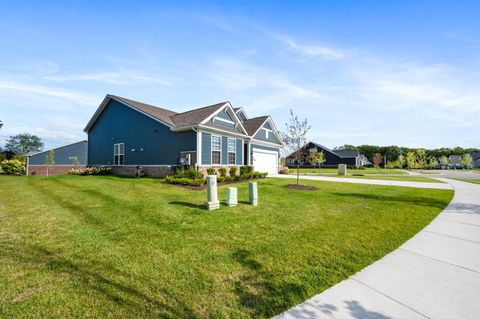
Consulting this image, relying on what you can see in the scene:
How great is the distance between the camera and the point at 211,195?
7336 mm

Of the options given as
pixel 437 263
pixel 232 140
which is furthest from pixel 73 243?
pixel 232 140

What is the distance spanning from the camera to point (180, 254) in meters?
4.11

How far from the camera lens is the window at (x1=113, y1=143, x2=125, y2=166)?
771 inches

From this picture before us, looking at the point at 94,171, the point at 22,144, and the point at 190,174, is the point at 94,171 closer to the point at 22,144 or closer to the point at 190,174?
the point at 190,174

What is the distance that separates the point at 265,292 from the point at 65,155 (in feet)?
118

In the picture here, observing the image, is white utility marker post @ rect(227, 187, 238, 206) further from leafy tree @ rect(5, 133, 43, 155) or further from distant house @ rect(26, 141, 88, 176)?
leafy tree @ rect(5, 133, 43, 155)

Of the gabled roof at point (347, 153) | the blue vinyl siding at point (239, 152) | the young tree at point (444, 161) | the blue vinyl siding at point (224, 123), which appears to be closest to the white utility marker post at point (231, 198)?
the blue vinyl siding at point (224, 123)

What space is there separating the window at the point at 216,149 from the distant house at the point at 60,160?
66.5 feet

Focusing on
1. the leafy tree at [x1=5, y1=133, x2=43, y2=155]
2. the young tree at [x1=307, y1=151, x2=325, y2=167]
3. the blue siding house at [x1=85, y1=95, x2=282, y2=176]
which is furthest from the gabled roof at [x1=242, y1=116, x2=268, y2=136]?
the leafy tree at [x1=5, y1=133, x2=43, y2=155]

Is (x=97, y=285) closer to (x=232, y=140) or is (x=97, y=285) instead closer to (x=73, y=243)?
(x=73, y=243)

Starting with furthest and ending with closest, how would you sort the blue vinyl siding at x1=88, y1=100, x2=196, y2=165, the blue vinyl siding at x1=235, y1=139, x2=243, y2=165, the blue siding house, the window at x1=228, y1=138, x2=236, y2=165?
1. the blue vinyl siding at x1=235, y1=139, x2=243, y2=165
2. the window at x1=228, y1=138, x2=236, y2=165
3. the blue vinyl siding at x1=88, y1=100, x2=196, y2=165
4. the blue siding house

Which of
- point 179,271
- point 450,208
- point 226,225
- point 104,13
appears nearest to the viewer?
point 179,271

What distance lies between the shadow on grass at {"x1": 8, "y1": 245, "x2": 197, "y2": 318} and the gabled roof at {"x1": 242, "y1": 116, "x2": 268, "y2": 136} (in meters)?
18.8

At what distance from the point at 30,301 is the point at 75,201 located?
6762mm
